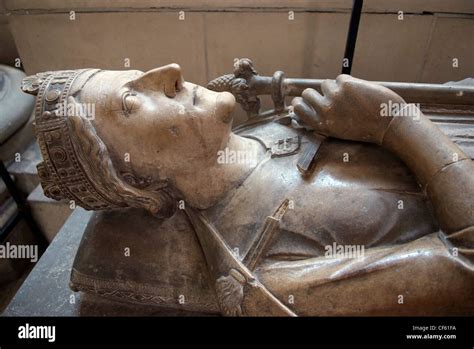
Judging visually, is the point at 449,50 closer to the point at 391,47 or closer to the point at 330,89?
the point at 391,47

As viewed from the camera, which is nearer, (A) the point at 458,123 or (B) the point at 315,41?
(A) the point at 458,123

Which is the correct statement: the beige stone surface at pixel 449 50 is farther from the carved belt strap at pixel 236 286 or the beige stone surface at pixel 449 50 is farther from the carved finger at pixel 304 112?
the carved belt strap at pixel 236 286

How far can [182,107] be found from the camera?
1.80m

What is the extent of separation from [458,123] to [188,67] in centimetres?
231

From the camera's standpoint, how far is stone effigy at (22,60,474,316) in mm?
1640

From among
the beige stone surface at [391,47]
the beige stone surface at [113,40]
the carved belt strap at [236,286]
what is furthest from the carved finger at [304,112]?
the beige stone surface at [113,40]

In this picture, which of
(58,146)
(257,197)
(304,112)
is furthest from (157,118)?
(304,112)

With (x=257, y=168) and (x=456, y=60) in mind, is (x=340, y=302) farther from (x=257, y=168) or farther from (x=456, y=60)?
(x=456, y=60)

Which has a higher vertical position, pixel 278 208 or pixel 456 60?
Result: pixel 456 60
